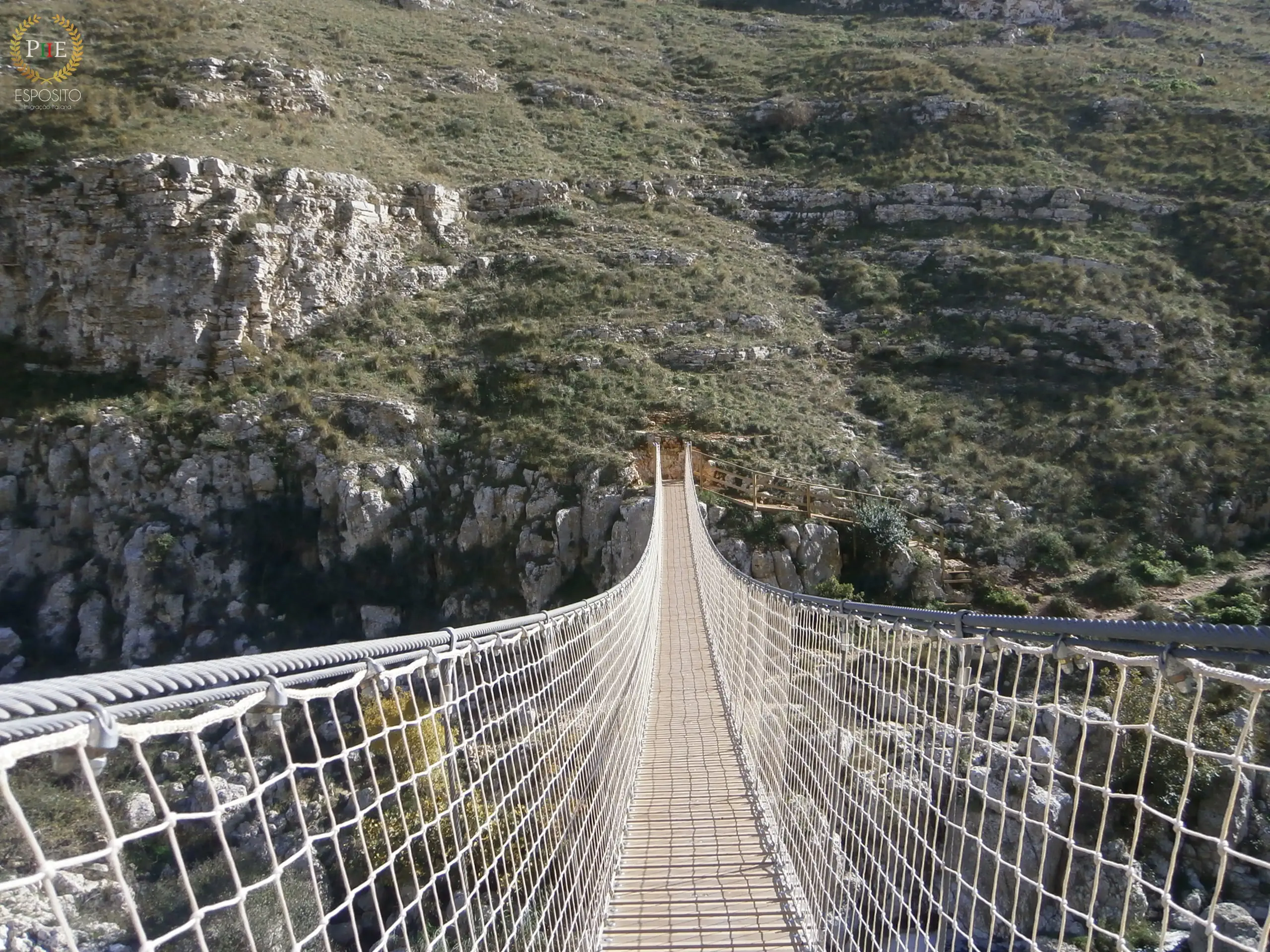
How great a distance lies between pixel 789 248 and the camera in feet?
70.7

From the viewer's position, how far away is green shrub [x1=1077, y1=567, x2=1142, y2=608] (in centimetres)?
1124

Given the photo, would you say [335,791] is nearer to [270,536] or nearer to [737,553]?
[737,553]

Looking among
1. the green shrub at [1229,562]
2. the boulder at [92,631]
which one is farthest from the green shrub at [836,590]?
the boulder at [92,631]

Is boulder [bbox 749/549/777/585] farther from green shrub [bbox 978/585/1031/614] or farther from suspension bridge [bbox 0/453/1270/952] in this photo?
green shrub [bbox 978/585/1031/614]

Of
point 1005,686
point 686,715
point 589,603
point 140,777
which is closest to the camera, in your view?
point 589,603

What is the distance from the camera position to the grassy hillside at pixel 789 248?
47.7ft

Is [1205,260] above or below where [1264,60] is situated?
below

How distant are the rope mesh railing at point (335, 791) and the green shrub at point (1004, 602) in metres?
Answer: 4.69

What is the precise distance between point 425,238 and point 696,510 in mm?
11362

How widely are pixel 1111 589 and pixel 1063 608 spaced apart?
3.33ft

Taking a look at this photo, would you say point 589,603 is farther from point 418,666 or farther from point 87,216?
point 87,216

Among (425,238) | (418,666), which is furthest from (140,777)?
(425,238)

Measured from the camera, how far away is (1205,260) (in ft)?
63.8

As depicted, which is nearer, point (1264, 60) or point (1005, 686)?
point (1005, 686)
